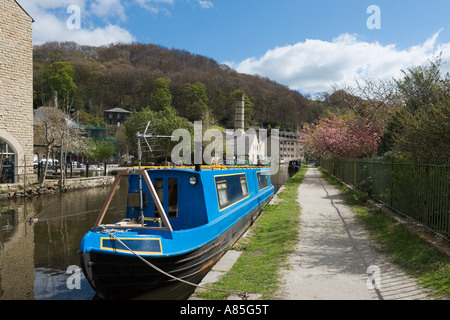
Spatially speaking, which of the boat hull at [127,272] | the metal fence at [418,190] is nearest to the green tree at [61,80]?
the metal fence at [418,190]

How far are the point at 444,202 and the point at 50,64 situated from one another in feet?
375

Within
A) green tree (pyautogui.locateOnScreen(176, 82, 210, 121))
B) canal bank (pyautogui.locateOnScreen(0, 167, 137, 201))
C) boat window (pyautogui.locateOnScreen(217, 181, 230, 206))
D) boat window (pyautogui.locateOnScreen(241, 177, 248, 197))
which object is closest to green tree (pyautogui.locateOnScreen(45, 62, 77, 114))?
green tree (pyautogui.locateOnScreen(176, 82, 210, 121))

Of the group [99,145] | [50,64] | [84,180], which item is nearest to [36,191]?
[84,180]

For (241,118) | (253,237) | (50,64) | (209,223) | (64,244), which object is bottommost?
(64,244)

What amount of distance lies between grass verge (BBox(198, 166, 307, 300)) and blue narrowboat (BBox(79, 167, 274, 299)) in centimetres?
77

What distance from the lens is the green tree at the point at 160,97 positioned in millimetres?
91250

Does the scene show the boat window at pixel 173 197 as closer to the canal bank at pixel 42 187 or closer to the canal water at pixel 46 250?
the canal water at pixel 46 250

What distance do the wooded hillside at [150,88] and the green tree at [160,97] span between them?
16.0 feet

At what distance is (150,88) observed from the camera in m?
103

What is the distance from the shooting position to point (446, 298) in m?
4.09

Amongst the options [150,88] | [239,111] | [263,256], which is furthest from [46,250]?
[150,88]

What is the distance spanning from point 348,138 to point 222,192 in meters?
17.1
